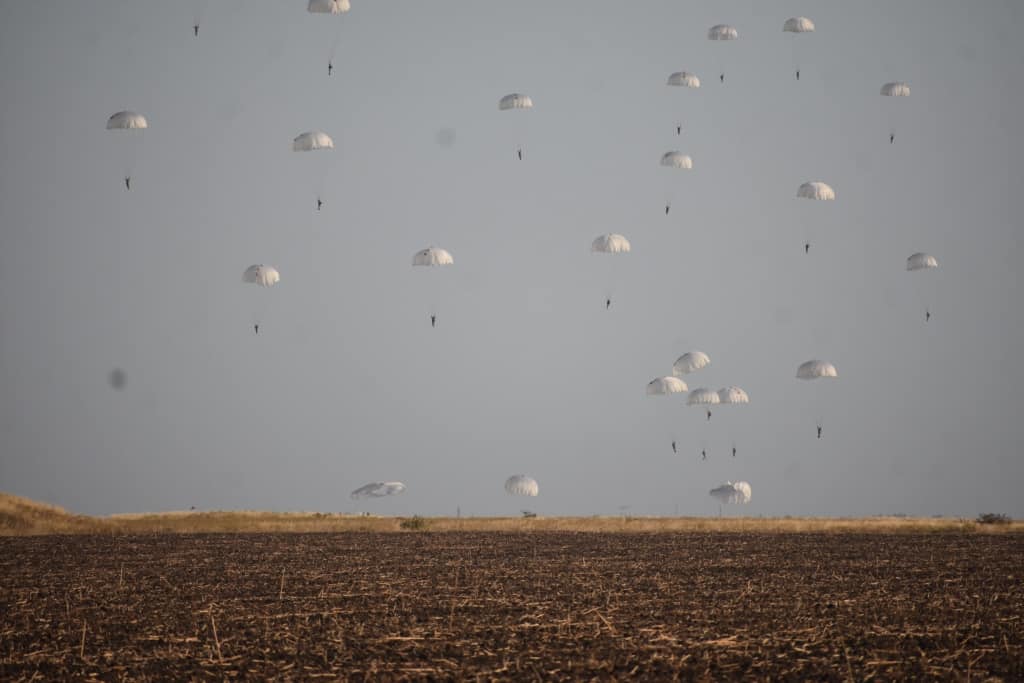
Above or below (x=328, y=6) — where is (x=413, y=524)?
below

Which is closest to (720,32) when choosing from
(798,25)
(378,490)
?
(798,25)

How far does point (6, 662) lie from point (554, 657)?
983cm

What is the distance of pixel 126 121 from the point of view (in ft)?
178

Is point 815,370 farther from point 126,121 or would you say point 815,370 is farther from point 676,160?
point 126,121

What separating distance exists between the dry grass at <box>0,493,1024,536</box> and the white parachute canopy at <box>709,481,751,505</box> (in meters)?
1.19

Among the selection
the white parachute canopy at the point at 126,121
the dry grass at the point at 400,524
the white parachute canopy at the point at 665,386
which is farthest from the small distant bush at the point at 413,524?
the white parachute canopy at the point at 126,121

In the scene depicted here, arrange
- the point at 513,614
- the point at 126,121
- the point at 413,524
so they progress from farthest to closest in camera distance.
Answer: the point at 413,524, the point at 126,121, the point at 513,614

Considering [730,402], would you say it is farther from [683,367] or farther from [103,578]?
[103,578]

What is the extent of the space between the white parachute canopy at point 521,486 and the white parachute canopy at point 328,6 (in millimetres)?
30583

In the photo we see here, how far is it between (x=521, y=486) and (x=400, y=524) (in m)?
7.55

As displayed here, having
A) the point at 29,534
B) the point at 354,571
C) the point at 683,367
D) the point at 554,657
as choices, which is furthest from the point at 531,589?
the point at 29,534

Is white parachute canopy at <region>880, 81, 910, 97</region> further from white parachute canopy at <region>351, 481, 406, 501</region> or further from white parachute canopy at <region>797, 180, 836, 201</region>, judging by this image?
white parachute canopy at <region>351, 481, 406, 501</region>

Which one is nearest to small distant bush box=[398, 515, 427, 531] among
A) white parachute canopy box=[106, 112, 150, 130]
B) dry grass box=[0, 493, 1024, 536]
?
dry grass box=[0, 493, 1024, 536]

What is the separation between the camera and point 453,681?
20203 mm
